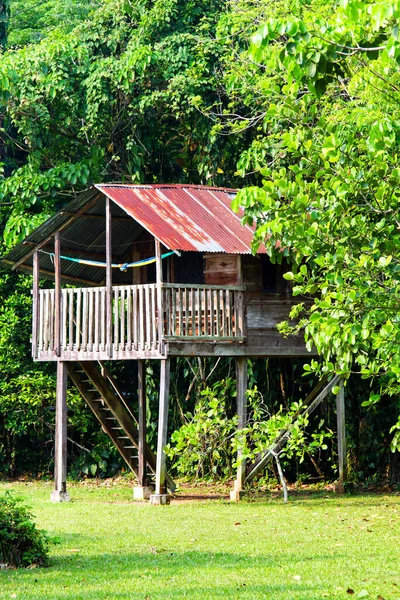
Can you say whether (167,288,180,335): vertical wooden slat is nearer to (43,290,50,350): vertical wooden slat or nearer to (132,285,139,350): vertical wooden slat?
(132,285,139,350): vertical wooden slat

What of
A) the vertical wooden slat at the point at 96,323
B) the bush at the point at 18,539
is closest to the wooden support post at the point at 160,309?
the vertical wooden slat at the point at 96,323

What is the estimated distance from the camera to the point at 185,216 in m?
18.9

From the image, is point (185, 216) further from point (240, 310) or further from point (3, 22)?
point (3, 22)

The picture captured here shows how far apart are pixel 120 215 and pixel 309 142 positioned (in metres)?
8.82

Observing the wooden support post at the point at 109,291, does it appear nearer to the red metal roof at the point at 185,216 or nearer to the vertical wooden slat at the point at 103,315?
the vertical wooden slat at the point at 103,315

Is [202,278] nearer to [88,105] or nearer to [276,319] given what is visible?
[276,319]

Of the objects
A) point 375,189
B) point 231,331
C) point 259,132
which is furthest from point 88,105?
point 375,189

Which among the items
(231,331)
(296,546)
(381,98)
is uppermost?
(381,98)

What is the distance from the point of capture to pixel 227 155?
24.5 meters

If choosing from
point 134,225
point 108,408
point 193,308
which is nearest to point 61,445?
point 108,408

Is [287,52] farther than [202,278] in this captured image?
No

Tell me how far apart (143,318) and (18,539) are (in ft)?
24.3

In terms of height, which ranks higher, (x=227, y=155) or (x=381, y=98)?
(x=227, y=155)

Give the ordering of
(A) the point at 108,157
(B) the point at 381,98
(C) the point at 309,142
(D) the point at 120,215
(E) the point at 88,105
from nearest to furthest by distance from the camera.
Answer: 1. (C) the point at 309,142
2. (B) the point at 381,98
3. (D) the point at 120,215
4. (E) the point at 88,105
5. (A) the point at 108,157
